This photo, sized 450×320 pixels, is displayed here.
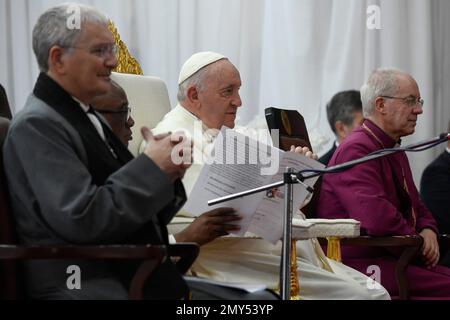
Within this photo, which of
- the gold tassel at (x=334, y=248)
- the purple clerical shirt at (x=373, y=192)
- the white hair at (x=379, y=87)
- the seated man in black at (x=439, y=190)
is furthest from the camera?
the seated man in black at (x=439, y=190)

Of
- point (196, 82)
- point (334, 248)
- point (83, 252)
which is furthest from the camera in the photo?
point (196, 82)

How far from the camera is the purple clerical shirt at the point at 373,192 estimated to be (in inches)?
155

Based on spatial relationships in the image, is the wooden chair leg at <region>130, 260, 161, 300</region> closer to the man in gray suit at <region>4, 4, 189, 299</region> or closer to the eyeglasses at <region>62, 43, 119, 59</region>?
the man in gray suit at <region>4, 4, 189, 299</region>

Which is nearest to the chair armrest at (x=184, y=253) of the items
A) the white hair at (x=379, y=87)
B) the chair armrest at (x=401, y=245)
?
the chair armrest at (x=401, y=245)

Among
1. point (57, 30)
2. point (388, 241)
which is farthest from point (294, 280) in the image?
point (57, 30)

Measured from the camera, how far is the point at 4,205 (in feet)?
8.30

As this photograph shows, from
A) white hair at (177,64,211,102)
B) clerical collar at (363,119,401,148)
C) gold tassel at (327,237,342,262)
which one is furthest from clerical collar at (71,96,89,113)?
clerical collar at (363,119,401,148)

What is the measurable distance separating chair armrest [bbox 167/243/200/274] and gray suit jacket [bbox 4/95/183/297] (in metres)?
0.26

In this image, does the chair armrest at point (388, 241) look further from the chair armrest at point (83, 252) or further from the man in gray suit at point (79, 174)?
the chair armrest at point (83, 252)

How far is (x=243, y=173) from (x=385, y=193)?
127 cm

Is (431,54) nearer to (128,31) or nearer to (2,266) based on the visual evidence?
(128,31)

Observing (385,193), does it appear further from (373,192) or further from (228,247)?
(228,247)

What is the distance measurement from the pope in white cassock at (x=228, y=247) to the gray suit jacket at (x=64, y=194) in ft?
2.77

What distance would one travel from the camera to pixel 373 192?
13.1 ft
